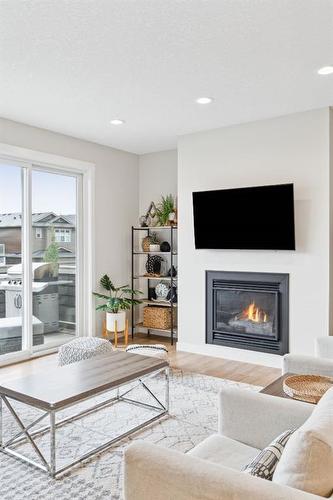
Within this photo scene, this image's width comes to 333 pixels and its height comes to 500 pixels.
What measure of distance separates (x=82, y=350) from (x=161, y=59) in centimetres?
262

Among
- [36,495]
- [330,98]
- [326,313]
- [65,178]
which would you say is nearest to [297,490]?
[36,495]

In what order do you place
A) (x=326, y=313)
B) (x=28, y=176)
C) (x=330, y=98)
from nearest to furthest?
1. (x=330, y=98)
2. (x=326, y=313)
3. (x=28, y=176)

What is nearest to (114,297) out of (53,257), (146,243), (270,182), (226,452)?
(146,243)

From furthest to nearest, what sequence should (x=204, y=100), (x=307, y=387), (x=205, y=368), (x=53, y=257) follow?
(x=53, y=257), (x=205, y=368), (x=204, y=100), (x=307, y=387)

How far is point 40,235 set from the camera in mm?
4934

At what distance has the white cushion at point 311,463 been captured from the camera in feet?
4.05

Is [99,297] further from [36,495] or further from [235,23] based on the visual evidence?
[235,23]

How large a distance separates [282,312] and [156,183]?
269 centimetres

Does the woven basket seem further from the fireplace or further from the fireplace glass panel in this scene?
the fireplace glass panel

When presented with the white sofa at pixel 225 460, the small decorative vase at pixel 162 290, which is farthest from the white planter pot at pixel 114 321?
the white sofa at pixel 225 460

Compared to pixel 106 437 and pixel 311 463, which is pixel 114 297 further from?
pixel 311 463

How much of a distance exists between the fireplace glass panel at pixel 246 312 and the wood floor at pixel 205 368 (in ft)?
1.25

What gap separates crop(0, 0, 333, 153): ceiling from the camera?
2.40 meters

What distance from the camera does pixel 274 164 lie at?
14.6 ft
